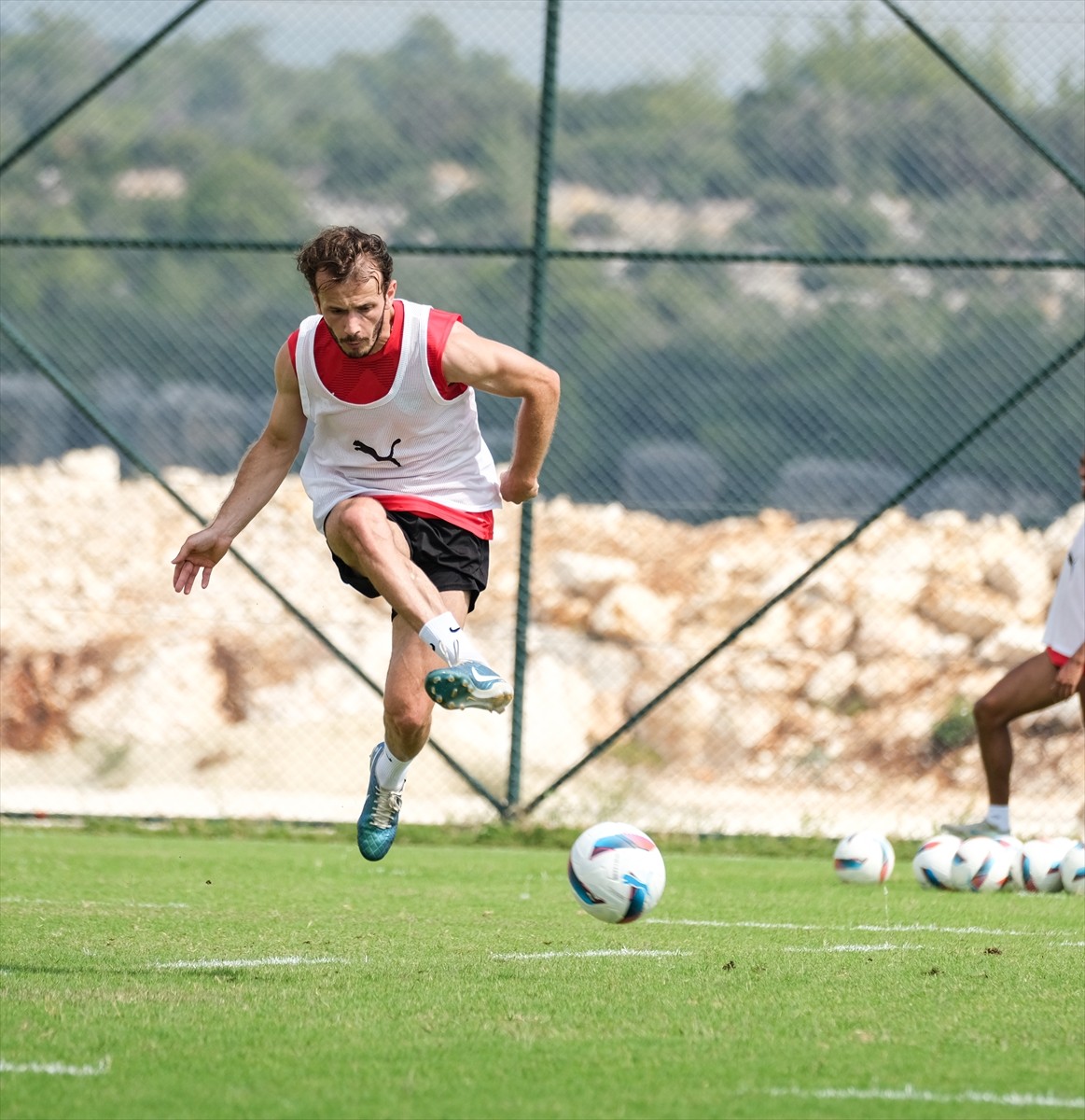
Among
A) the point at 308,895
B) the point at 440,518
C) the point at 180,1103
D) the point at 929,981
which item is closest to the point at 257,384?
the point at 308,895

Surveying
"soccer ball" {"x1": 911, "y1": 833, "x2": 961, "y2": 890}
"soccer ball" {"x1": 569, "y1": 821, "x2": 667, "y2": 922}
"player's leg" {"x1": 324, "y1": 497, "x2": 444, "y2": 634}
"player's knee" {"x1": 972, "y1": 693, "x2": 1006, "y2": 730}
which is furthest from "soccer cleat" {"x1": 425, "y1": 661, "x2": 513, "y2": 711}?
"player's knee" {"x1": 972, "y1": 693, "x2": 1006, "y2": 730}

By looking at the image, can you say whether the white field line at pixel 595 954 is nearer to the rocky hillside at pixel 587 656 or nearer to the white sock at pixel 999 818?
the white sock at pixel 999 818

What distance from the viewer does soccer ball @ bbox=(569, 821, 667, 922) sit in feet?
16.4

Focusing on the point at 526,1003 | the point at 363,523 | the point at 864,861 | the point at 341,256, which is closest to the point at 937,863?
the point at 864,861

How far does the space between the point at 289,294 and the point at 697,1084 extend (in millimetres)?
14114

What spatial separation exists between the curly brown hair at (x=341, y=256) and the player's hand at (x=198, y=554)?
87cm

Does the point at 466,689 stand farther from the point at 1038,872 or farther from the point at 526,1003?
the point at 1038,872

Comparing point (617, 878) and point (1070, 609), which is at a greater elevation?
point (1070, 609)

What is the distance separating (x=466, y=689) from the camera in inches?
194

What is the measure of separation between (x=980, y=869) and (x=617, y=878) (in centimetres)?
284

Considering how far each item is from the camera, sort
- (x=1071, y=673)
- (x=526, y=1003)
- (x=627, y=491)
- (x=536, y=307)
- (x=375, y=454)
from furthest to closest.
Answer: (x=627, y=491)
(x=536, y=307)
(x=1071, y=673)
(x=375, y=454)
(x=526, y=1003)

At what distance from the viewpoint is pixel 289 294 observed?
16734 mm

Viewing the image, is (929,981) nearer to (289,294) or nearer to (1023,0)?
(1023,0)

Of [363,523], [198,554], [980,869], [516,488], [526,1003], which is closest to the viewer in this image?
[526,1003]
